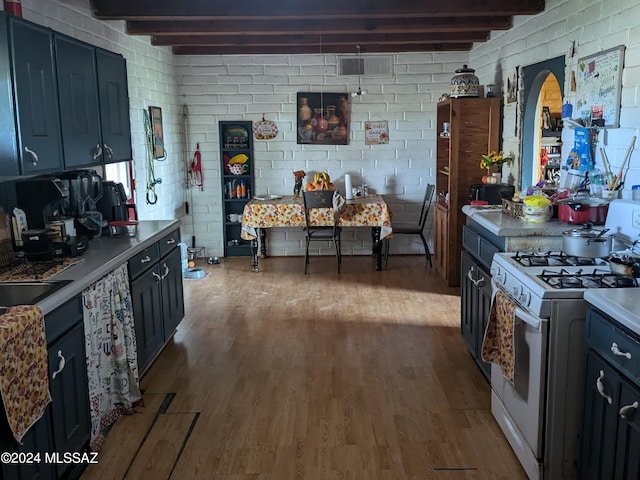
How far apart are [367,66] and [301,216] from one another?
76.4 inches

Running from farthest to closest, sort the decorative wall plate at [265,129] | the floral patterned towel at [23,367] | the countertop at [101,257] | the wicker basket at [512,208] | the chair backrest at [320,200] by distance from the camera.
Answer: the decorative wall plate at [265,129] → the chair backrest at [320,200] → the wicker basket at [512,208] → the countertop at [101,257] → the floral patterned towel at [23,367]

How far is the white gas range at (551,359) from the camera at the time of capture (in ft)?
7.73

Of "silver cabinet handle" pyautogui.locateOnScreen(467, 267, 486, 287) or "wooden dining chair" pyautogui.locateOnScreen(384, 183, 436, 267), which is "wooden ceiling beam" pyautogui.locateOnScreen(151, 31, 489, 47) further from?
"silver cabinet handle" pyautogui.locateOnScreen(467, 267, 486, 287)

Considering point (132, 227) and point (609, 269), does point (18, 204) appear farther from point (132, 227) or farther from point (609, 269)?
point (609, 269)

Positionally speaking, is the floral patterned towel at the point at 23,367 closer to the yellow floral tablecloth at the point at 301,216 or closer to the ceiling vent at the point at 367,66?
the yellow floral tablecloth at the point at 301,216

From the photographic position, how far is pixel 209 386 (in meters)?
3.61

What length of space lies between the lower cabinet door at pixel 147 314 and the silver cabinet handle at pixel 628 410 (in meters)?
2.46

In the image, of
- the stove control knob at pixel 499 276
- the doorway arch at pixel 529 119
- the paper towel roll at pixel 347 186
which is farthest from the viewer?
the paper towel roll at pixel 347 186

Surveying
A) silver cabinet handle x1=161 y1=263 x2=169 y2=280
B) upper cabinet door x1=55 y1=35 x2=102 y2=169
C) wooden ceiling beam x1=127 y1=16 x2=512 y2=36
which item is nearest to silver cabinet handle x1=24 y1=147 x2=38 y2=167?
upper cabinet door x1=55 y1=35 x2=102 y2=169

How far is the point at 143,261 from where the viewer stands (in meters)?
3.55

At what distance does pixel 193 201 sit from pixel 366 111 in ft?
7.48

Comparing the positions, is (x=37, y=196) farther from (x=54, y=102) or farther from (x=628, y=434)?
(x=628, y=434)

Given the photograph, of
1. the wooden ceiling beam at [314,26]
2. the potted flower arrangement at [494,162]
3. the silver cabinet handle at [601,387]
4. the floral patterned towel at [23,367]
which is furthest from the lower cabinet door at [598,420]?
the wooden ceiling beam at [314,26]

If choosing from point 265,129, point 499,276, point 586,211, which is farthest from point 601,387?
point 265,129
